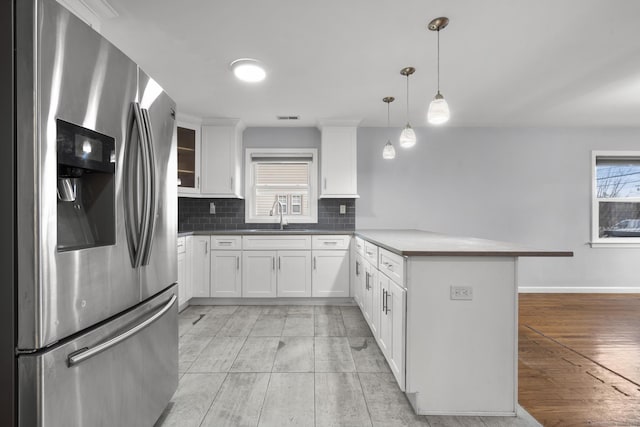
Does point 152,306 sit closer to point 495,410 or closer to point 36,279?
point 36,279

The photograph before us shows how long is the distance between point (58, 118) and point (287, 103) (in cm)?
273

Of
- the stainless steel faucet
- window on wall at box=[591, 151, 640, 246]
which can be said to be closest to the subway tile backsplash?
the stainless steel faucet

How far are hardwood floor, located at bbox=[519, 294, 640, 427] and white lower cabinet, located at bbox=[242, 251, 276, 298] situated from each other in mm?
2529

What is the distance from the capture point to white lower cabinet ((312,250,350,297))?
3.78 meters

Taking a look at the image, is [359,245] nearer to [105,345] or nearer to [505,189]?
[505,189]

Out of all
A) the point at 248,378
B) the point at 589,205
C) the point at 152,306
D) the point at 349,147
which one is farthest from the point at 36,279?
the point at 589,205

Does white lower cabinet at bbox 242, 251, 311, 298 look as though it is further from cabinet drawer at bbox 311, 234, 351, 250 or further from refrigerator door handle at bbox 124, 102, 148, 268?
refrigerator door handle at bbox 124, 102, 148, 268

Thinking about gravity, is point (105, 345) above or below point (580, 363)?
above

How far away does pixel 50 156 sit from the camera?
90 cm

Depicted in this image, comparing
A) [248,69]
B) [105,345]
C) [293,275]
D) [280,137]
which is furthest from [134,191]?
[280,137]

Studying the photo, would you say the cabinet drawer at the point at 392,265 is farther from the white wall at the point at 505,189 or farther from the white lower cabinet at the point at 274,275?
the white wall at the point at 505,189

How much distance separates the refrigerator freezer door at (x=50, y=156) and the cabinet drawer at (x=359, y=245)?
7.94 ft

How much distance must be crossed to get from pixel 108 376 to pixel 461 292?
5.32 ft

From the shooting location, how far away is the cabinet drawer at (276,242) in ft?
12.4
